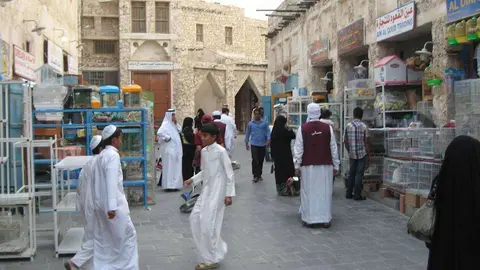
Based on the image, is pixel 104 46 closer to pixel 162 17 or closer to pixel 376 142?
pixel 162 17

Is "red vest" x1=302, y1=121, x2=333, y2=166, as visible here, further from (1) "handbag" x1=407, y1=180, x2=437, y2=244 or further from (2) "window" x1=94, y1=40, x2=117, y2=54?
(2) "window" x1=94, y1=40, x2=117, y2=54

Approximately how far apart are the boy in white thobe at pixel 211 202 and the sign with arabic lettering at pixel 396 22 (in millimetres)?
6518

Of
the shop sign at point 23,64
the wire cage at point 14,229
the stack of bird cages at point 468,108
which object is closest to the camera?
the wire cage at point 14,229

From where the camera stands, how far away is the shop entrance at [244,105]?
39.5 metres

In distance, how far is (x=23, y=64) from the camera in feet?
42.2

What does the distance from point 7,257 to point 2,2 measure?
653cm

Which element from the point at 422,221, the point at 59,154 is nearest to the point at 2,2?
the point at 59,154

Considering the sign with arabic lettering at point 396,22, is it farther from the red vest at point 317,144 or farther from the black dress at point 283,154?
the red vest at point 317,144

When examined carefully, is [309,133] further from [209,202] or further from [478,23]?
[478,23]

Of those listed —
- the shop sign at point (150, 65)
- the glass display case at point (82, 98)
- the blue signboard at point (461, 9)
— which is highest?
the shop sign at point (150, 65)

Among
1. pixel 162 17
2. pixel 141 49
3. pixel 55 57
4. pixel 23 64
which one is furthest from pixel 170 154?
pixel 162 17

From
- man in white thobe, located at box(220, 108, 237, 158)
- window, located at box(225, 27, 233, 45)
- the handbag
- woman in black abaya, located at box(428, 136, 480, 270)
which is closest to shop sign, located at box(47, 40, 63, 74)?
man in white thobe, located at box(220, 108, 237, 158)

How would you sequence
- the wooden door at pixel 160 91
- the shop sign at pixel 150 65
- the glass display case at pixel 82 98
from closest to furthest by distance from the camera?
the glass display case at pixel 82 98 → the shop sign at pixel 150 65 → the wooden door at pixel 160 91

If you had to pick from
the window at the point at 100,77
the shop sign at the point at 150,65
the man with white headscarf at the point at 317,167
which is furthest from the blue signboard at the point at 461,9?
the window at the point at 100,77
